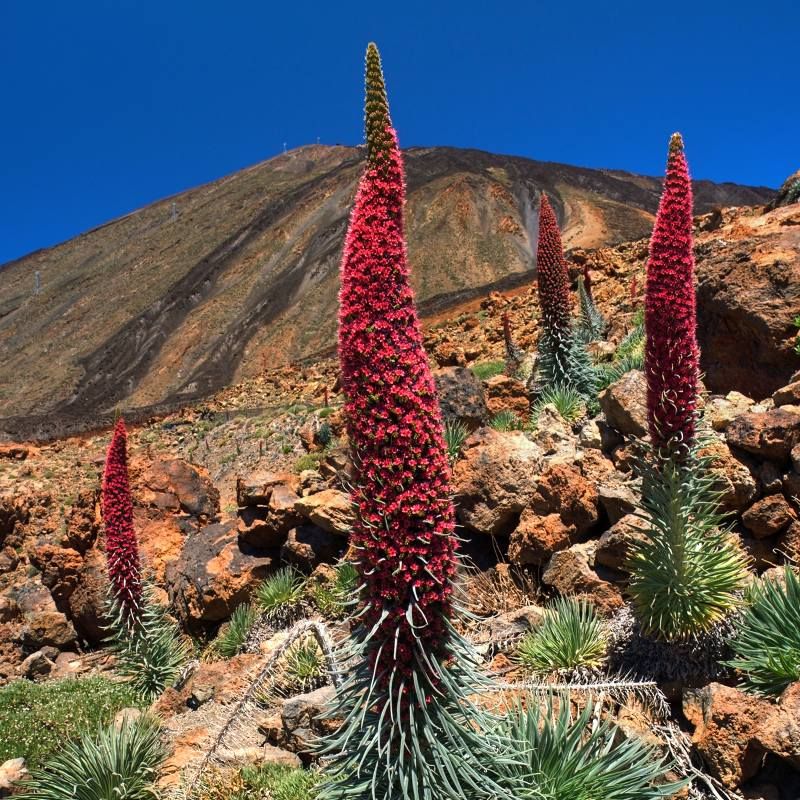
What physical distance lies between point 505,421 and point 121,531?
177 inches

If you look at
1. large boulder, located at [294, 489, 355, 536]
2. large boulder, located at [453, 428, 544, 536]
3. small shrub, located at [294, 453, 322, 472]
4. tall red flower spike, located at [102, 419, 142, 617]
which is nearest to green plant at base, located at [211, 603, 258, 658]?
tall red flower spike, located at [102, 419, 142, 617]

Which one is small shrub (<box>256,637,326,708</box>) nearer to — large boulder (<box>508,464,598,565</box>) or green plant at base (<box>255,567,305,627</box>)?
green plant at base (<box>255,567,305,627</box>)

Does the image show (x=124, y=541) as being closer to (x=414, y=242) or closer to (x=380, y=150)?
(x=380, y=150)

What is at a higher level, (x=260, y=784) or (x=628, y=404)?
(x=628, y=404)

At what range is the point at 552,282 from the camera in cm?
914

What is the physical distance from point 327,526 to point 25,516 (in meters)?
10.3

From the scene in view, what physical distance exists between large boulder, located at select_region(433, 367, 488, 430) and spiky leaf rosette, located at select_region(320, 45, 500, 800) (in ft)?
16.9

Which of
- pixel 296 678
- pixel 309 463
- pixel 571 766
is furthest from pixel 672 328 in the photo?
pixel 309 463

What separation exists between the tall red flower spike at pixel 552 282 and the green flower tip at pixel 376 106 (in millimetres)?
6681

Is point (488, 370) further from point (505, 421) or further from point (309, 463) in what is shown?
point (505, 421)

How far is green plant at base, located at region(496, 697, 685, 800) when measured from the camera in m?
2.93

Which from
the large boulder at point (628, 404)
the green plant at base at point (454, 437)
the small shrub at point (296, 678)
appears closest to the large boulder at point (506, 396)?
the green plant at base at point (454, 437)

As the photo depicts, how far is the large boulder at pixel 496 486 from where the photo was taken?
5.66 m

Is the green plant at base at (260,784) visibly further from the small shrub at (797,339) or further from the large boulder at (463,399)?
the small shrub at (797,339)
